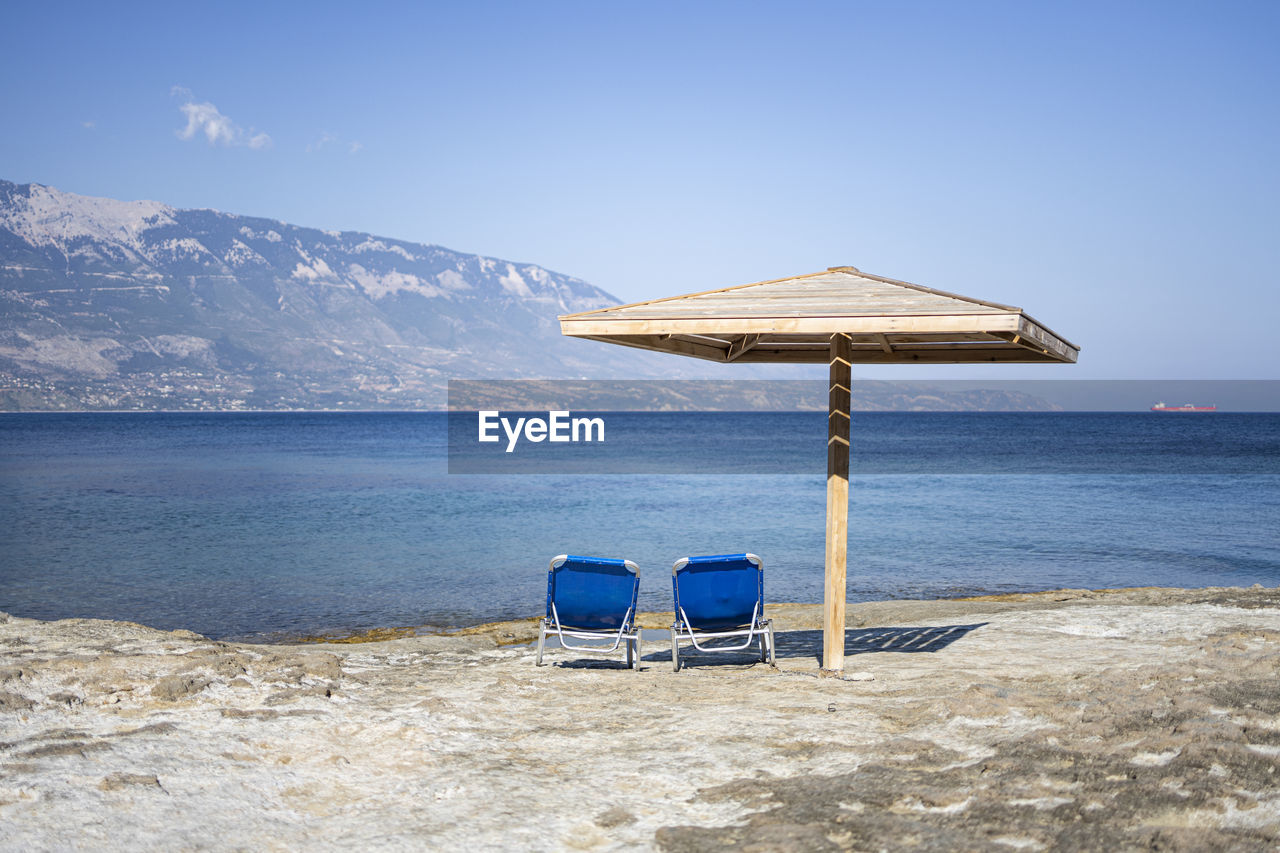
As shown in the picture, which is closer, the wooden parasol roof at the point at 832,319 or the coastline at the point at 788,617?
the wooden parasol roof at the point at 832,319

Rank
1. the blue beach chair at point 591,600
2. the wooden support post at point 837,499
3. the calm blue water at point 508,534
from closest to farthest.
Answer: the wooden support post at point 837,499 → the blue beach chair at point 591,600 → the calm blue water at point 508,534

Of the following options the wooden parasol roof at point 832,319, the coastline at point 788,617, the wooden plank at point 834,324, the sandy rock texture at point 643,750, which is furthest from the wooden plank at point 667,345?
the coastline at point 788,617

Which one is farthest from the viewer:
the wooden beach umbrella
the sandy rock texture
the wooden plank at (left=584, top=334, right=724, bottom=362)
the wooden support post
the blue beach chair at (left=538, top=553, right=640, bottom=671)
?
the blue beach chair at (left=538, top=553, right=640, bottom=671)

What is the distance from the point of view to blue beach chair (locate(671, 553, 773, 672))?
566 centimetres

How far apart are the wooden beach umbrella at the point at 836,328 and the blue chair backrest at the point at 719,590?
0.59 metres

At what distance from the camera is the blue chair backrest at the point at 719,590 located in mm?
5660

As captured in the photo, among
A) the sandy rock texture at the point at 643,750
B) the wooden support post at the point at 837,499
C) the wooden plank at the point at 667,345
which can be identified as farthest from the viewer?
the wooden plank at the point at 667,345

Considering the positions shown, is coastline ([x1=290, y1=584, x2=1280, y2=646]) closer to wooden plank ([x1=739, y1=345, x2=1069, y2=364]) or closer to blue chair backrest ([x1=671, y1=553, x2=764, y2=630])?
blue chair backrest ([x1=671, y1=553, x2=764, y2=630])

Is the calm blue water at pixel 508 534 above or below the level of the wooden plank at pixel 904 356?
below

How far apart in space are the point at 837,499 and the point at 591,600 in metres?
1.77

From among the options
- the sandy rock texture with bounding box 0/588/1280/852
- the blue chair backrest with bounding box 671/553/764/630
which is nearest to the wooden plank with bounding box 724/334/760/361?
the blue chair backrest with bounding box 671/553/764/630

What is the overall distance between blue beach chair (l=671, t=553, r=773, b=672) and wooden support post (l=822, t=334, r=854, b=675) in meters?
0.46

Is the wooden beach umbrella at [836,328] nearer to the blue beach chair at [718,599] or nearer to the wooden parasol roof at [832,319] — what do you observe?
the wooden parasol roof at [832,319]

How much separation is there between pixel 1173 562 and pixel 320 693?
44.9 feet
